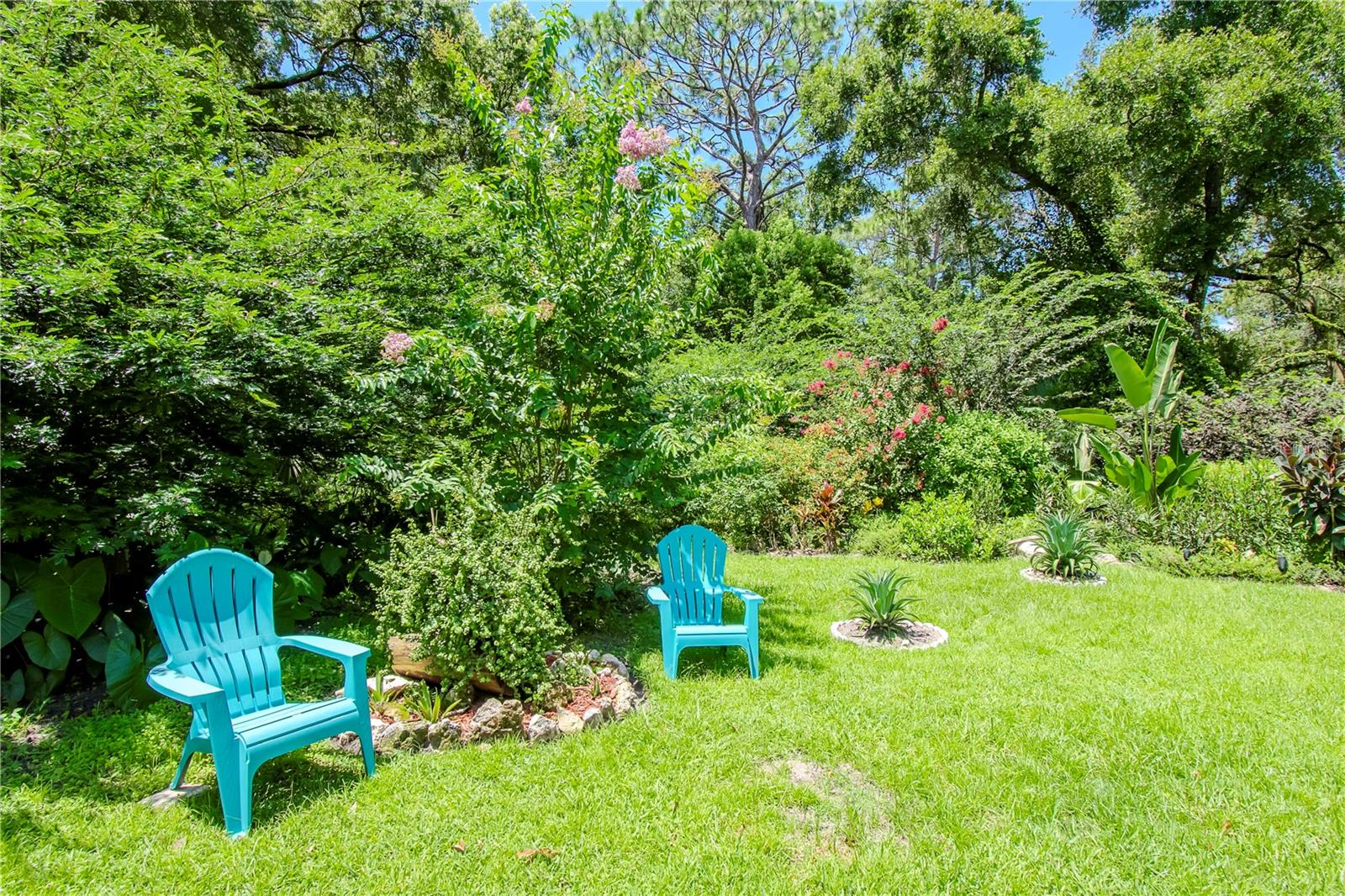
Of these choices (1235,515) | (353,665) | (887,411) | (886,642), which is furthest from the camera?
(887,411)

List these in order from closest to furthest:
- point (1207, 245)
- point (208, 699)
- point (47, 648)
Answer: point (208, 699) → point (47, 648) → point (1207, 245)

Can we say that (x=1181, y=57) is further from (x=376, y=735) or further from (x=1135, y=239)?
(x=376, y=735)

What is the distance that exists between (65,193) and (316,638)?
3.10m

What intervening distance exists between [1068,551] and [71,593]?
7.67 meters

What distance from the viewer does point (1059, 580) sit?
640 centimetres

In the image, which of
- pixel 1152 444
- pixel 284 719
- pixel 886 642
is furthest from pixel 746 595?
pixel 1152 444

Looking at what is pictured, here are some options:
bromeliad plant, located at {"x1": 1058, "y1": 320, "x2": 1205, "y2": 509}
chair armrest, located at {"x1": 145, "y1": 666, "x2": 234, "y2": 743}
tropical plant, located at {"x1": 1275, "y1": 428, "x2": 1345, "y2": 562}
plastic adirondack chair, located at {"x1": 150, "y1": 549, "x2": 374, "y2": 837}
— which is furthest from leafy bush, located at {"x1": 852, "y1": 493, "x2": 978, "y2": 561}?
chair armrest, located at {"x1": 145, "y1": 666, "x2": 234, "y2": 743}

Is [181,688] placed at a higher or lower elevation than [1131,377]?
lower

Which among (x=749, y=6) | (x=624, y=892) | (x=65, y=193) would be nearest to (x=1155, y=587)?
(x=624, y=892)

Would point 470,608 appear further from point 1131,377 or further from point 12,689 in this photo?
point 1131,377

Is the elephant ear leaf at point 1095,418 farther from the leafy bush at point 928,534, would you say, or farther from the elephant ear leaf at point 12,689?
the elephant ear leaf at point 12,689

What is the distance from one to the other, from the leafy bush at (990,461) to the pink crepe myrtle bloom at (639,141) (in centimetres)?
592

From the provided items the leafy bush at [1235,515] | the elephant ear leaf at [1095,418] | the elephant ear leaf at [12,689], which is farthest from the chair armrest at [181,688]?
the elephant ear leaf at [1095,418]

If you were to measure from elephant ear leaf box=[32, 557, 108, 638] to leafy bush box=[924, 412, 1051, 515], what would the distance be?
8325mm
